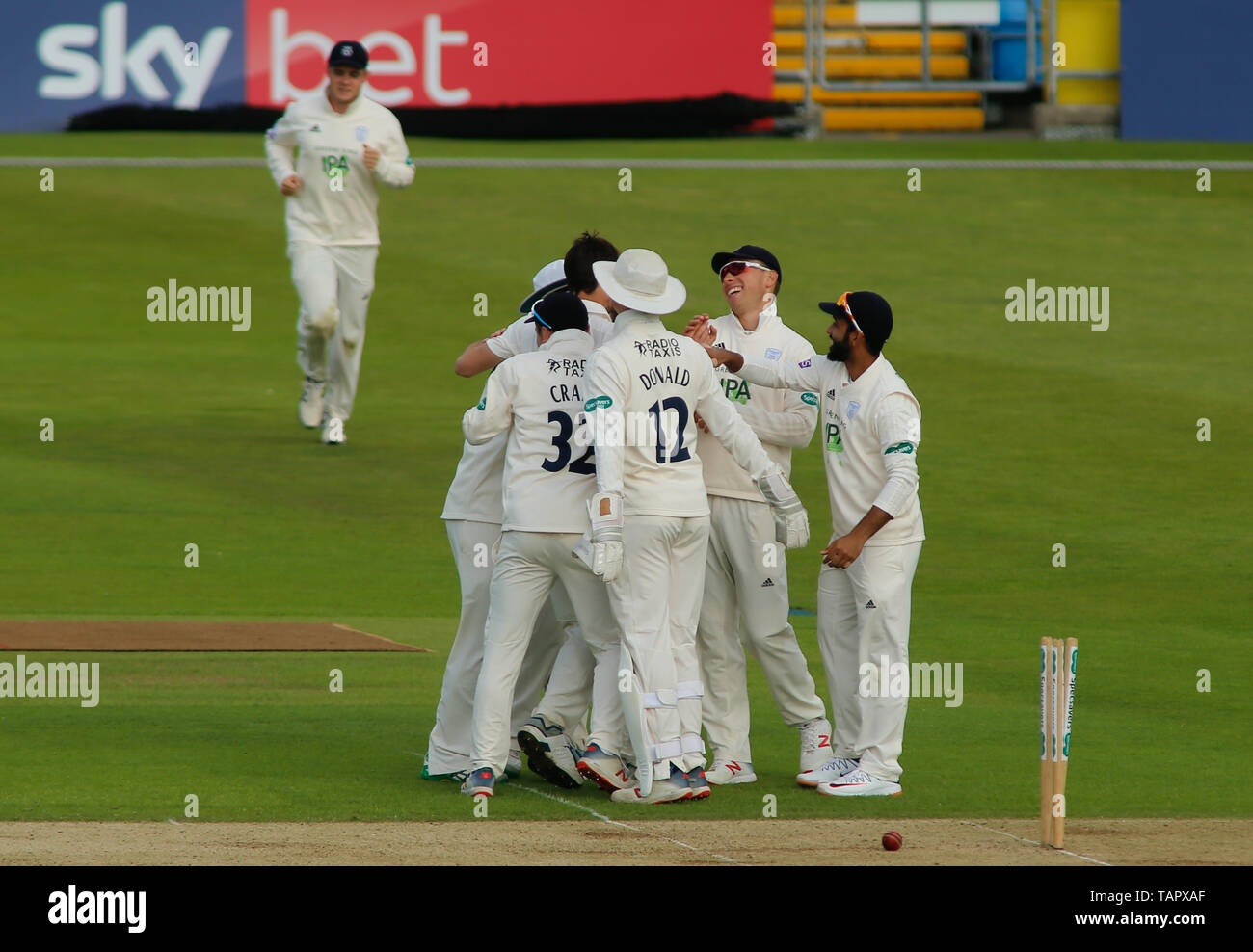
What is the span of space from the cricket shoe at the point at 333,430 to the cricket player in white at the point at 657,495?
27.7 ft

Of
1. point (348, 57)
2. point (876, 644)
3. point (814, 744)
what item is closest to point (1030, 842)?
point (876, 644)

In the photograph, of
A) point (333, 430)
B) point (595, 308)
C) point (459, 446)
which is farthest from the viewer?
point (459, 446)

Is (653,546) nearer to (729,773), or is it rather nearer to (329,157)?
(729,773)

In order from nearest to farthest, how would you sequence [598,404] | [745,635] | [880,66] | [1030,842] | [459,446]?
1. [1030,842]
2. [598,404]
3. [745,635]
4. [459,446]
5. [880,66]

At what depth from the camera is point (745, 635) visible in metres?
9.72

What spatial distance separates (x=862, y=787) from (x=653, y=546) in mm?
1447

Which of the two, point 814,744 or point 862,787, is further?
point 814,744

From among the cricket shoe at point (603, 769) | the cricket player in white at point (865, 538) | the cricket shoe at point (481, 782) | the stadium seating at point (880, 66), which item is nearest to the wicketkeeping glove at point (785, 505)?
the cricket player in white at point (865, 538)

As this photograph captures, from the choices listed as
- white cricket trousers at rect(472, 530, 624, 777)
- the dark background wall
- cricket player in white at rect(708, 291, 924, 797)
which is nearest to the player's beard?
cricket player in white at rect(708, 291, 924, 797)

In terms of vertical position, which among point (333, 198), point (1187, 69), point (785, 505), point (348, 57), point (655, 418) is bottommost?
point (785, 505)

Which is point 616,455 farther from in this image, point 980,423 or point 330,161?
point 980,423

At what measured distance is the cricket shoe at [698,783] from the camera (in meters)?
8.94

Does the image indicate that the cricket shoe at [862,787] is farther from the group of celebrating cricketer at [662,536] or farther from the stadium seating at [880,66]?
the stadium seating at [880,66]

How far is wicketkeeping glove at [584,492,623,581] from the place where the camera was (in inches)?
338
